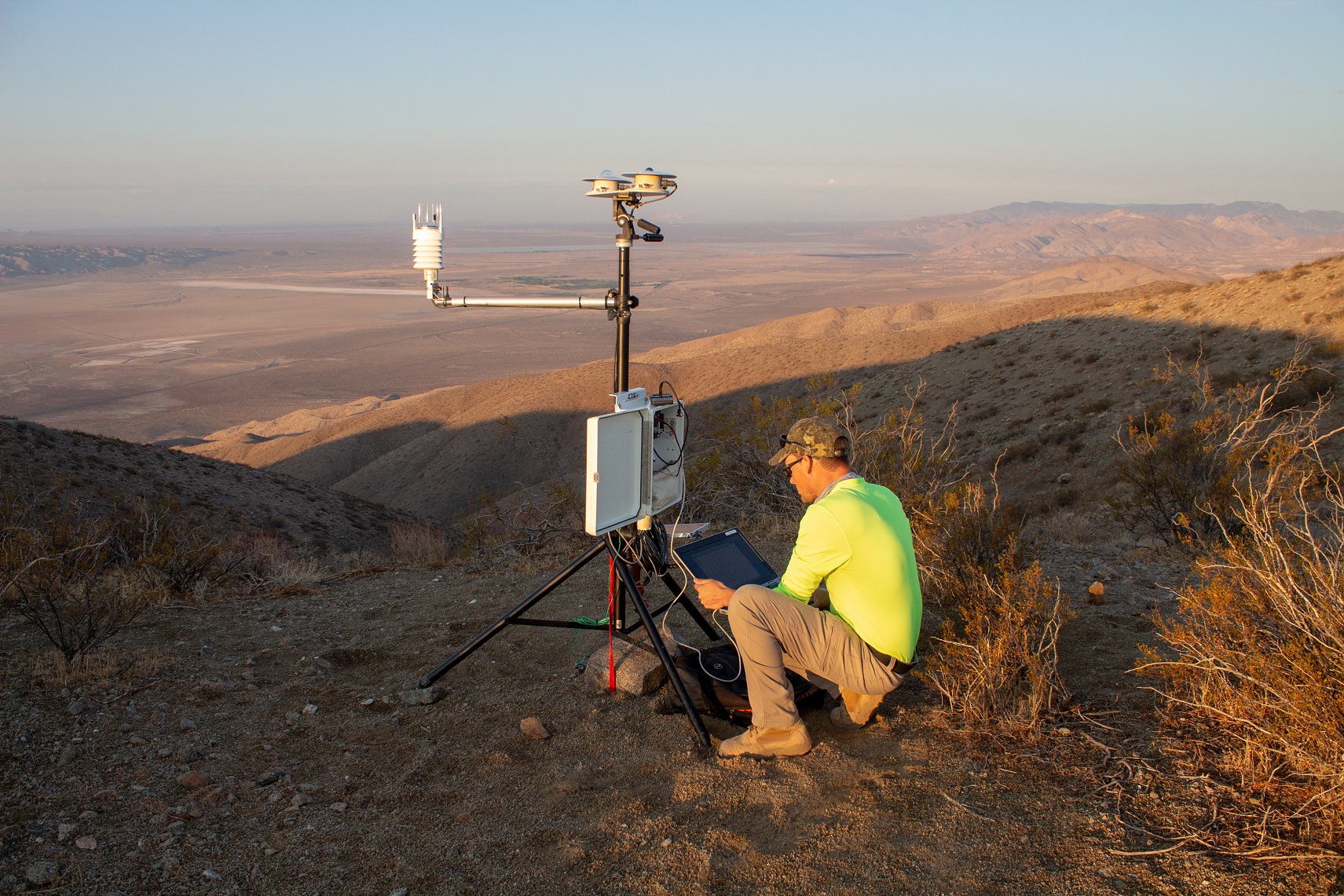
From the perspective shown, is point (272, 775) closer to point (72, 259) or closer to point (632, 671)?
point (632, 671)

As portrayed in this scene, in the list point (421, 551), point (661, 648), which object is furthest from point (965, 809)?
point (421, 551)

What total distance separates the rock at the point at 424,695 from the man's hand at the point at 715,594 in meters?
1.54

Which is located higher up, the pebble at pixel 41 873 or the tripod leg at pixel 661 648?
the tripod leg at pixel 661 648

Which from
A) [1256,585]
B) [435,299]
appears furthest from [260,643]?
[1256,585]

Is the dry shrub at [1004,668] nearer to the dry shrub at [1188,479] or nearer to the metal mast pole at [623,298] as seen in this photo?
the metal mast pole at [623,298]

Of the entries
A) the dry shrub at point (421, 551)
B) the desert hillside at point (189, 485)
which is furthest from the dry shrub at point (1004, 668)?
the desert hillside at point (189, 485)

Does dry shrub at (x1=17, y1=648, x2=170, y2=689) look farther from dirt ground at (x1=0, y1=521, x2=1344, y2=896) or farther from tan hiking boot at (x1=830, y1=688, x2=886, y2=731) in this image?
tan hiking boot at (x1=830, y1=688, x2=886, y2=731)

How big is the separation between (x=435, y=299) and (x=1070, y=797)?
3474 millimetres

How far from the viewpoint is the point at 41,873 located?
2607 mm

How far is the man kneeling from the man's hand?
12mm

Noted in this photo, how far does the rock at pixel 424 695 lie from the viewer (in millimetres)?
4078

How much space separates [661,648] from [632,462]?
2.60 feet

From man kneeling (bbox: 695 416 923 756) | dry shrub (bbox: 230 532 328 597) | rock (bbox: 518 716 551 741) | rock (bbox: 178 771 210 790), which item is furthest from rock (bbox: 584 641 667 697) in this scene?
dry shrub (bbox: 230 532 328 597)

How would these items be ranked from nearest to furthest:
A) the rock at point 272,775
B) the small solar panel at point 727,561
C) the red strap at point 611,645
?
1. the rock at point 272,775
2. the small solar panel at point 727,561
3. the red strap at point 611,645
